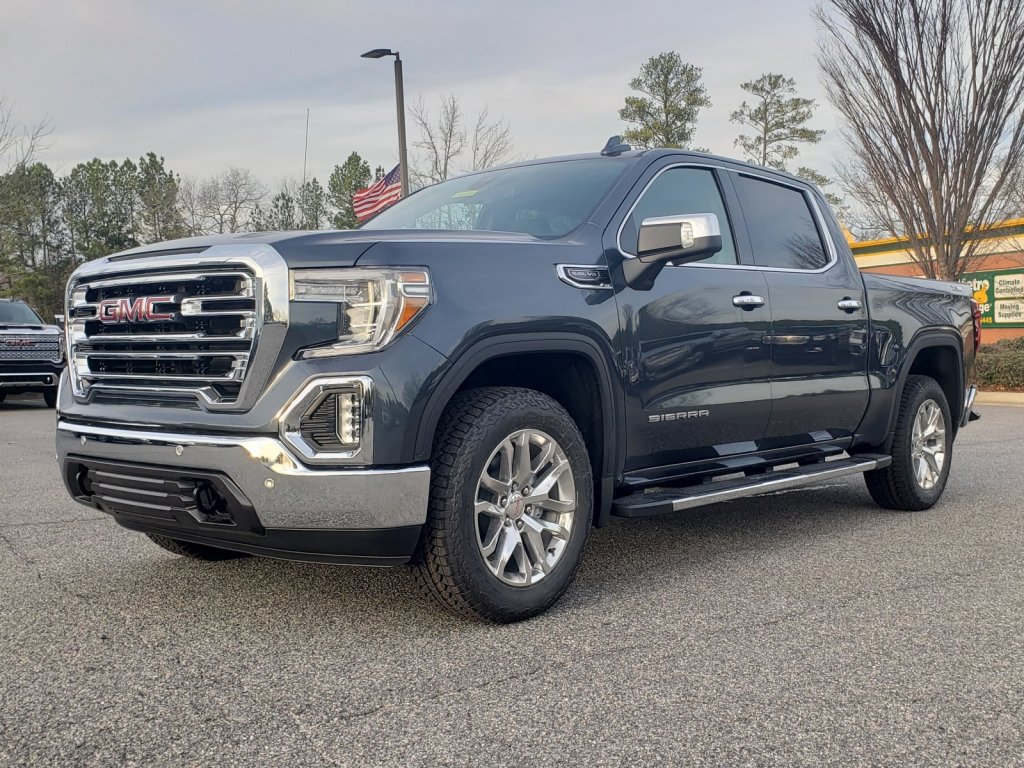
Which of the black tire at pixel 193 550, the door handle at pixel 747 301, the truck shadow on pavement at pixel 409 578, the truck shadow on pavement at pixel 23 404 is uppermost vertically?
the door handle at pixel 747 301

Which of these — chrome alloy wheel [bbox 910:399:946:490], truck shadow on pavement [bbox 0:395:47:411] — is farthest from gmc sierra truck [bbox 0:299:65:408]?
chrome alloy wheel [bbox 910:399:946:490]

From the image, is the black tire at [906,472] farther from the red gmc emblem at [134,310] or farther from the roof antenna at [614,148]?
the red gmc emblem at [134,310]

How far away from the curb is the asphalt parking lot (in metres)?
10.8

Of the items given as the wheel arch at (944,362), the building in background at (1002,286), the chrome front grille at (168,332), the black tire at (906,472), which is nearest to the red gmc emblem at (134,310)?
the chrome front grille at (168,332)

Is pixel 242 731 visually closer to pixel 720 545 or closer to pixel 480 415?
Result: pixel 480 415

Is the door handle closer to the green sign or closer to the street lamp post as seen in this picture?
the street lamp post

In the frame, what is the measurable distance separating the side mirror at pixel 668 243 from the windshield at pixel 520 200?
313 millimetres

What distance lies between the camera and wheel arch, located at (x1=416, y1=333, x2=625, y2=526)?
12.6 feet

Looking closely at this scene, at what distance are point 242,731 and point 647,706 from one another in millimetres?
1142

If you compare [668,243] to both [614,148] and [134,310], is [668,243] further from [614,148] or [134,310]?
[134,310]

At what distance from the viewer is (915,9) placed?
15227mm

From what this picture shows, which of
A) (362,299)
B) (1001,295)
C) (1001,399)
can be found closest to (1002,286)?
(1001,295)

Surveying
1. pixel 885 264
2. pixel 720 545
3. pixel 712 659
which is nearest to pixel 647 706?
pixel 712 659

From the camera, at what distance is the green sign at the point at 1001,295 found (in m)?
22.6
